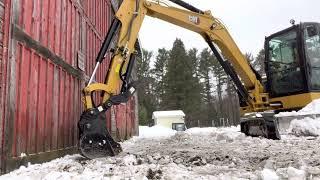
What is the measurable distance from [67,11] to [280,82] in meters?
5.56

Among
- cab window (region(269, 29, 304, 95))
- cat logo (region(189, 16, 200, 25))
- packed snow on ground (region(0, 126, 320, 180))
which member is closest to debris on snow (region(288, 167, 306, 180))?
packed snow on ground (region(0, 126, 320, 180))

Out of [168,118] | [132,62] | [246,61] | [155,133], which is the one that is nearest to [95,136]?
[132,62]

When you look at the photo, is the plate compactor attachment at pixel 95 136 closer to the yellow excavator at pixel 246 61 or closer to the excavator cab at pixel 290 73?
the yellow excavator at pixel 246 61

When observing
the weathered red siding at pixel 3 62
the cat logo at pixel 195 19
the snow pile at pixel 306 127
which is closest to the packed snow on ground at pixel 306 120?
the snow pile at pixel 306 127

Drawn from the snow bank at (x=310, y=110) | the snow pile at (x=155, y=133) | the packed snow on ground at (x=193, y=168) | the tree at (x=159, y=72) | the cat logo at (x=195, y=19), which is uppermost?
the tree at (x=159, y=72)

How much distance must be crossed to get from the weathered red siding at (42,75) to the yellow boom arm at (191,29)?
75 centimetres

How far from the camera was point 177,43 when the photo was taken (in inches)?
2126

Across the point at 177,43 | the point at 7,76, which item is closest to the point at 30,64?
the point at 7,76

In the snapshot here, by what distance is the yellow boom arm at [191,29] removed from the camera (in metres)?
6.92

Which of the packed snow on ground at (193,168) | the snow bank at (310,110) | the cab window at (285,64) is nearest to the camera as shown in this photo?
the packed snow on ground at (193,168)

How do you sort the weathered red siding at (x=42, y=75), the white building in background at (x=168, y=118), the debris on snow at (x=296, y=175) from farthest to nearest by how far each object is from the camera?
the white building in background at (x=168, y=118) → the weathered red siding at (x=42, y=75) → the debris on snow at (x=296, y=175)

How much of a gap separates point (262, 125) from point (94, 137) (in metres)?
4.10

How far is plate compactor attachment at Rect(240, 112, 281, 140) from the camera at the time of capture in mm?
8555

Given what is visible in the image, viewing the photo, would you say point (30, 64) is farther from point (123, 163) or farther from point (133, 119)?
point (133, 119)
